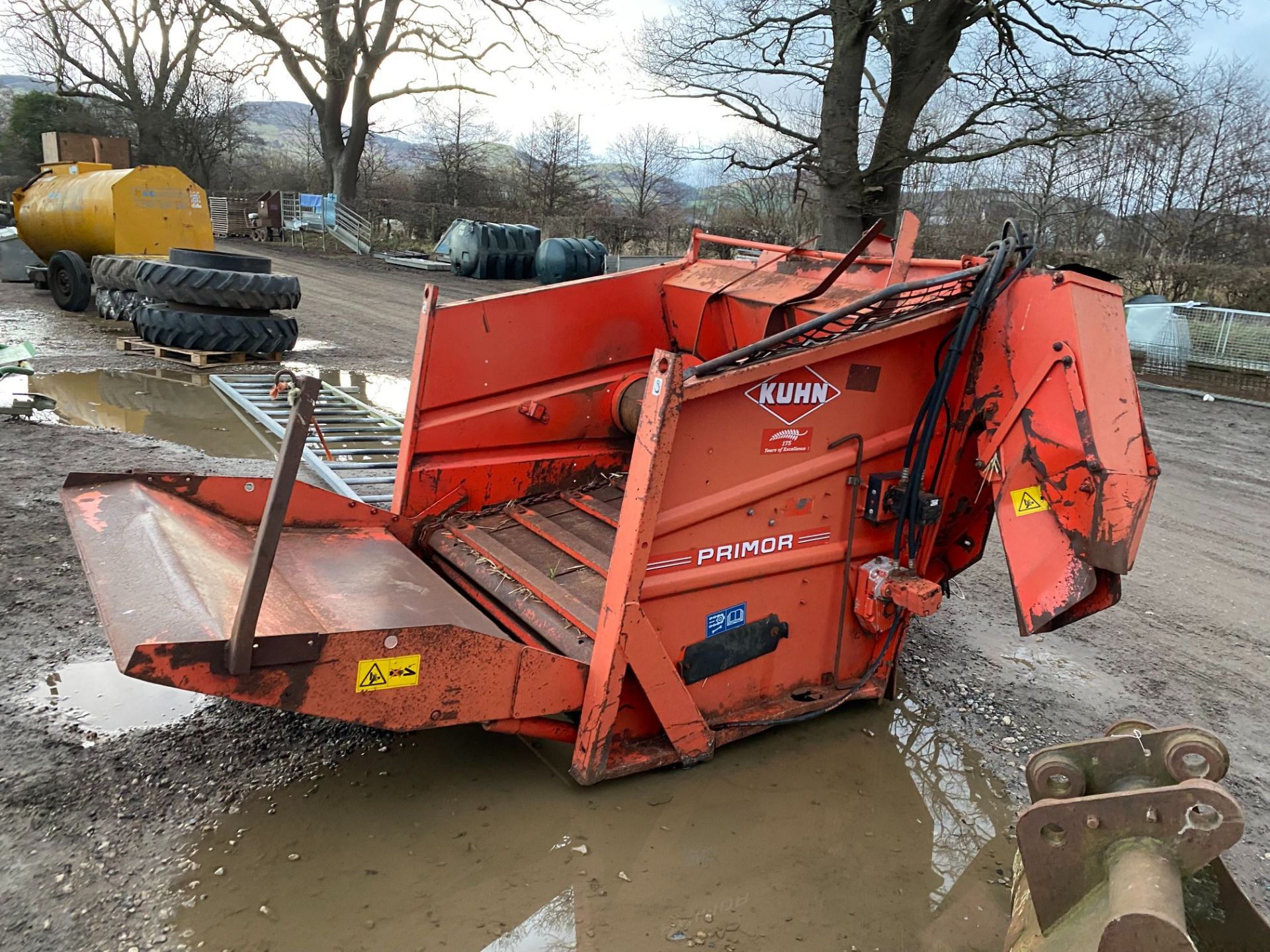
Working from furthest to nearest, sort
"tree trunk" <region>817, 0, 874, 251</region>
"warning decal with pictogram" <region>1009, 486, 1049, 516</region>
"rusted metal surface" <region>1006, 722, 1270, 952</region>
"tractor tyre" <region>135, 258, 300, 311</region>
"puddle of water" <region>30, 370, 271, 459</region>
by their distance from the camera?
"tree trunk" <region>817, 0, 874, 251</region>
"tractor tyre" <region>135, 258, 300, 311</region>
"puddle of water" <region>30, 370, 271, 459</region>
"warning decal with pictogram" <region>1009, 486, 1049, 516</region>
"rusted metal surface" <region>1006, 722, 1270, 952</region>

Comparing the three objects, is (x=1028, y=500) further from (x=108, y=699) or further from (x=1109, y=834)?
(x=108, y=699)

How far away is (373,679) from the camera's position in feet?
→ 8.30

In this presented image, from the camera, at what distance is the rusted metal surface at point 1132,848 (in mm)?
1738

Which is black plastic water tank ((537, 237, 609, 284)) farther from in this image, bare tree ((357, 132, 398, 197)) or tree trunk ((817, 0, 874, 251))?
bare tree ((357, 132, 398, 197))

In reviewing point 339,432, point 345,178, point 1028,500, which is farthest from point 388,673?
point 345,178

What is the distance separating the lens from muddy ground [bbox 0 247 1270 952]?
2.46 metres

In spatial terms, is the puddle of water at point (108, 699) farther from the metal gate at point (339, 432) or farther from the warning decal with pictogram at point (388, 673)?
the metal gate at point (339, 432)

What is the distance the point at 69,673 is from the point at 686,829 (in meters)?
2.48

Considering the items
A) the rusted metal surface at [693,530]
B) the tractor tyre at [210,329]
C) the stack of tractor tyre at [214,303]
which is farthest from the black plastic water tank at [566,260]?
the rusted metal surface at [693,530]

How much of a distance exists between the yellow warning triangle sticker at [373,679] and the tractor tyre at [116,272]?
32.2 ft

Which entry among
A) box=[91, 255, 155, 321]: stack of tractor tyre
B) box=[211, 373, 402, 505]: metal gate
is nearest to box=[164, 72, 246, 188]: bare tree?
box=[91, 255, 155, 321]: stack of tractor tyre

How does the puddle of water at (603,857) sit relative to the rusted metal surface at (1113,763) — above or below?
below

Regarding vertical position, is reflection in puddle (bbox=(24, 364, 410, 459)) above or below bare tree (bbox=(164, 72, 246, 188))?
below

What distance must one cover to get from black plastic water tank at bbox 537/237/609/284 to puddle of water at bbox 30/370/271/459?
11256 mm
